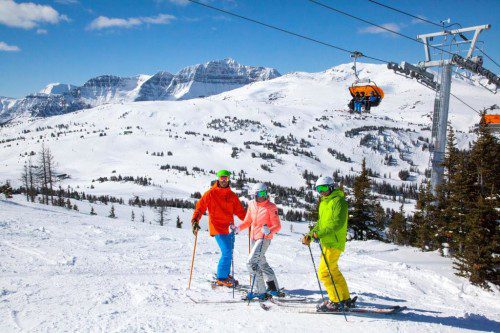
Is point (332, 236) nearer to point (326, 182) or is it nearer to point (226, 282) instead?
point (326, 182)

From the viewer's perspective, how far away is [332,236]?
20.8ft

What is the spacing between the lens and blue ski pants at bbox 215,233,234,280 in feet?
26.5

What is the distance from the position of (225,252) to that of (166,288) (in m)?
1.46

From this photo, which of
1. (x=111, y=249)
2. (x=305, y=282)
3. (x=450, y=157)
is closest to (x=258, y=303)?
(x=305, y=282)

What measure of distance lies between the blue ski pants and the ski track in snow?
19.3 inches

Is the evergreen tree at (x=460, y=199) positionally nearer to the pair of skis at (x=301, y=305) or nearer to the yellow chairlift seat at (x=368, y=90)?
the yellow chairlift seat at (x=368, y=90)

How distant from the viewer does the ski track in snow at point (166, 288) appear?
580 centimetres

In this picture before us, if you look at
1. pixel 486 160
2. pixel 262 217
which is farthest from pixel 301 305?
pixel 486 160

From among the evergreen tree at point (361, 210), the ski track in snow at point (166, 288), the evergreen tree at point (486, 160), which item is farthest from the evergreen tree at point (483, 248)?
the evergreen tree at point (361, 210)

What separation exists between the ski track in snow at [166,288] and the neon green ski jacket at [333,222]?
1320 millimetres

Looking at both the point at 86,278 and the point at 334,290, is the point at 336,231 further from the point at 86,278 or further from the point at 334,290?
the point at 86,278

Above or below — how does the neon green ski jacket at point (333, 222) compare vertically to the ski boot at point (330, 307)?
above

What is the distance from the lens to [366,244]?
18578mm

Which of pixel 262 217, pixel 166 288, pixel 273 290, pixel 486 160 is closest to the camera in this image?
pixel 262 217
